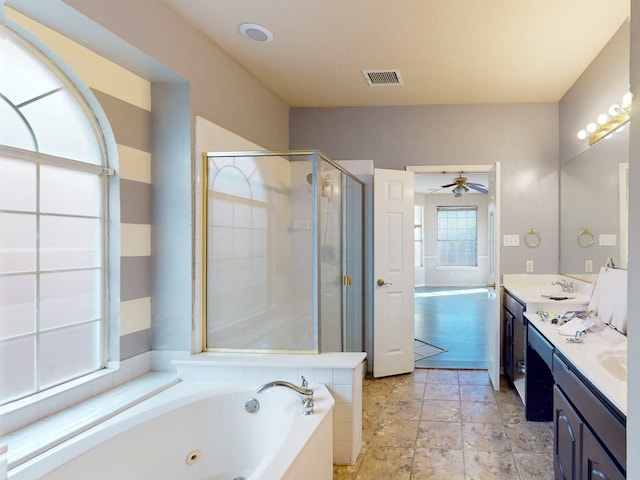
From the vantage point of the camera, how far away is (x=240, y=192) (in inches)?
104

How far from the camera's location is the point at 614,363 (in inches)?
67.4

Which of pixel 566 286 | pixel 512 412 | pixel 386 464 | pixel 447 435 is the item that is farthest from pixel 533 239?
pixel 386 464

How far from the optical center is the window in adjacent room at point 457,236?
9969 mm

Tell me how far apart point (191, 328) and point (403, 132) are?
2.70 meters

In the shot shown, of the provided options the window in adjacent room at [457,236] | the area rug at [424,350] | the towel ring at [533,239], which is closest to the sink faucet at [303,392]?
the area rug at [424,350]

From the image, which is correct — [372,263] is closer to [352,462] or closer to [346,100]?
[346,100]

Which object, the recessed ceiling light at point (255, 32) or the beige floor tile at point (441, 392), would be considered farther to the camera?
the beige floor tile at point (441, 392)

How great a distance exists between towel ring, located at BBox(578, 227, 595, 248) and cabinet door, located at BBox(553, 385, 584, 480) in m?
1.49

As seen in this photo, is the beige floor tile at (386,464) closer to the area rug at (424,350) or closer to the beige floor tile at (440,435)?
the beige floor tile at (440,435)

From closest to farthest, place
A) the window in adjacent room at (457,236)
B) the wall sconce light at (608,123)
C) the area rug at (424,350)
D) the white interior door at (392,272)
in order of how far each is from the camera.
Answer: the wall sconce light at (608,123)
the white interior door at (392,272)
the area rug at (424,350)
the window in adjacent room at (457,236)

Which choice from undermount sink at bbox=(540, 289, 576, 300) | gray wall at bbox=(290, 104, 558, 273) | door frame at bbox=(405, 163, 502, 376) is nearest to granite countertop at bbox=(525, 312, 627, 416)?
undermount sink at bbox=(540, 289, 576, 300)

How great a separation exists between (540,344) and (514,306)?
3.35 ft

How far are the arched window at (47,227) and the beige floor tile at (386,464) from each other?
157cm

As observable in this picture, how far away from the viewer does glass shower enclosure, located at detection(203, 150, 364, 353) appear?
2.55 meters
